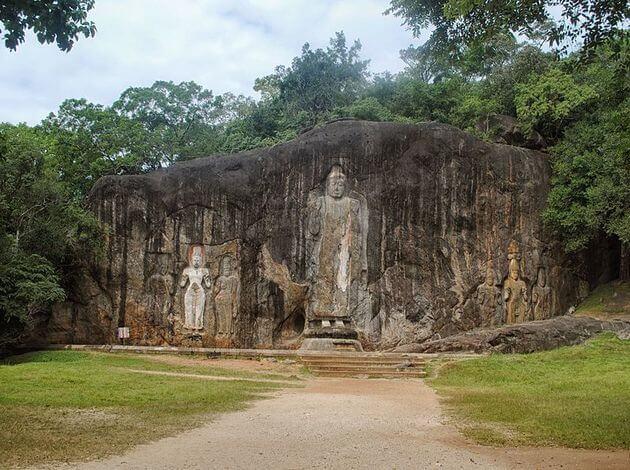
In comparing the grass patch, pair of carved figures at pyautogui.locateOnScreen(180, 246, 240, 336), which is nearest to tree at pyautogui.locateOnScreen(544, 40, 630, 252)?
the grass patch

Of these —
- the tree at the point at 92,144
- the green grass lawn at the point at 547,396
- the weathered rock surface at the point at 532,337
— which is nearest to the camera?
the green grass lawn at the point at 547,396

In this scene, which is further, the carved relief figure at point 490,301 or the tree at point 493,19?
the carved relief figure at point 490,301

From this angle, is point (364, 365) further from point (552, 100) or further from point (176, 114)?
point (176, 114)

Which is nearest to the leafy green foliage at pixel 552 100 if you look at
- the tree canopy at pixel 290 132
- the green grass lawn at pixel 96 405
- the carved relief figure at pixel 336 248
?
the tree canopy at pixel 290 132

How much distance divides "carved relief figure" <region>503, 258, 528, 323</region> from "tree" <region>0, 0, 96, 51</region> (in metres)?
19.6

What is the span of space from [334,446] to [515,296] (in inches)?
685

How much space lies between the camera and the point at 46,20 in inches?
241

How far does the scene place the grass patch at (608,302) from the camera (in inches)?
879

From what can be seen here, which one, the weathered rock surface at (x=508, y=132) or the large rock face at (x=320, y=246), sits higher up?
the weathered rock surface at (x=508, y=132)

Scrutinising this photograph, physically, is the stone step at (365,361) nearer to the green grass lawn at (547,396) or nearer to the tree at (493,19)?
the green grass lawn at (547,396)

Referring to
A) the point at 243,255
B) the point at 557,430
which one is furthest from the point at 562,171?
the point at 557,430

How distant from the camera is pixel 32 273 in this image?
1956 centimetres

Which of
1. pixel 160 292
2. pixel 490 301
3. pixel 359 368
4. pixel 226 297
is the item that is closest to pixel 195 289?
pixel 226 297

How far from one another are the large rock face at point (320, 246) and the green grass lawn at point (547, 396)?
5551 mm
